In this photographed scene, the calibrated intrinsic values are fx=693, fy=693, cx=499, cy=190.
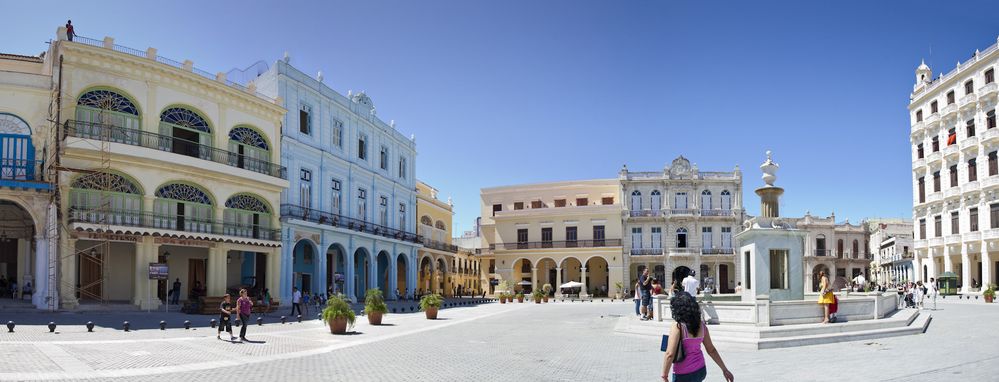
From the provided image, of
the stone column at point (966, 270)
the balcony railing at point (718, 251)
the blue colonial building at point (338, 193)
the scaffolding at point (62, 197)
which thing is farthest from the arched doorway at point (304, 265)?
the stone column at point (966, 270)

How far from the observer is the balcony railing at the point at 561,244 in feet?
191

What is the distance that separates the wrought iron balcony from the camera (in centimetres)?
2302

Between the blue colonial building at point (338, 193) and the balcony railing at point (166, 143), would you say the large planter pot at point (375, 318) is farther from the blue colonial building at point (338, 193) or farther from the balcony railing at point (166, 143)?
the blue colonial building at point (338, 193)

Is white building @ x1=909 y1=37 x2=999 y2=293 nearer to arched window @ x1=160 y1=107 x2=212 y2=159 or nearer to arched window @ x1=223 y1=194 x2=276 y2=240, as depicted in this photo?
arched window @ x1=223 y1=194 x2=276 y2=240

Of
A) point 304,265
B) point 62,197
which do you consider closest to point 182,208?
point 62,197

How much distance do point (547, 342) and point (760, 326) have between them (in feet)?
15.9

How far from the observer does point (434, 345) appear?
15891mm

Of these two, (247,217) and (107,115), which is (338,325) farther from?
(247,217)

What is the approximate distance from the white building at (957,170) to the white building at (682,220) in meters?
13.3

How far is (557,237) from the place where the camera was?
2356 inches

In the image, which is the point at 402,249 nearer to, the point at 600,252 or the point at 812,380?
the point at 600,252

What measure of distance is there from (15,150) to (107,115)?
3081mm

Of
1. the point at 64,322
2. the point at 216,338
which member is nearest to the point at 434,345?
the point at 216,338

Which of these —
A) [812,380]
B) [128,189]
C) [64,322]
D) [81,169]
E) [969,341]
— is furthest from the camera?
[128,189]
